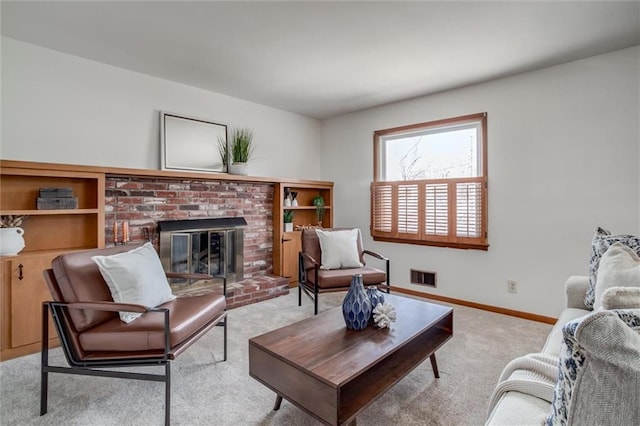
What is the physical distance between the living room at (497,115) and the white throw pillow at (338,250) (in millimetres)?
967

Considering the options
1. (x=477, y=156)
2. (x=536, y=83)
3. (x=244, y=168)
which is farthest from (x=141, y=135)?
(x=536, y=83)

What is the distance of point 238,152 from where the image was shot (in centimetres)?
394

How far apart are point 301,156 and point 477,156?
2.48 m

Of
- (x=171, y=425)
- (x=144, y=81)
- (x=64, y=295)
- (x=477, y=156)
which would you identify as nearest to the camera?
(x=171, y=425)

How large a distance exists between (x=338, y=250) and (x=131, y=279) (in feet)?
6.99

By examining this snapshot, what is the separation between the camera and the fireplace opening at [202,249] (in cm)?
343

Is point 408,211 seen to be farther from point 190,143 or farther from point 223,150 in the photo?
point 190,143

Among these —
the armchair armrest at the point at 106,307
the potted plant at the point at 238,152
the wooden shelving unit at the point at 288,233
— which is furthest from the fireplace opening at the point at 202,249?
the armchair armrest at the point at 106,307

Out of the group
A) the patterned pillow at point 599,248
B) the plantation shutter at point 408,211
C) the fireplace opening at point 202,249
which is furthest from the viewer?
the plantation shutter at point 408,211

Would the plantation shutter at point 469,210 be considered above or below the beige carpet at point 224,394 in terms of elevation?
above

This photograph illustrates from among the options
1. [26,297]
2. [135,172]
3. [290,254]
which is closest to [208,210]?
[135,172]

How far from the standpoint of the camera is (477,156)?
12.0 feet

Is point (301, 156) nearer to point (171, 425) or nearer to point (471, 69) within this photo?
point (471, 69)

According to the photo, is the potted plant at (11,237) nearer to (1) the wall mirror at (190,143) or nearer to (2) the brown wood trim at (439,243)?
(1) the wall mirror at (190,143)
